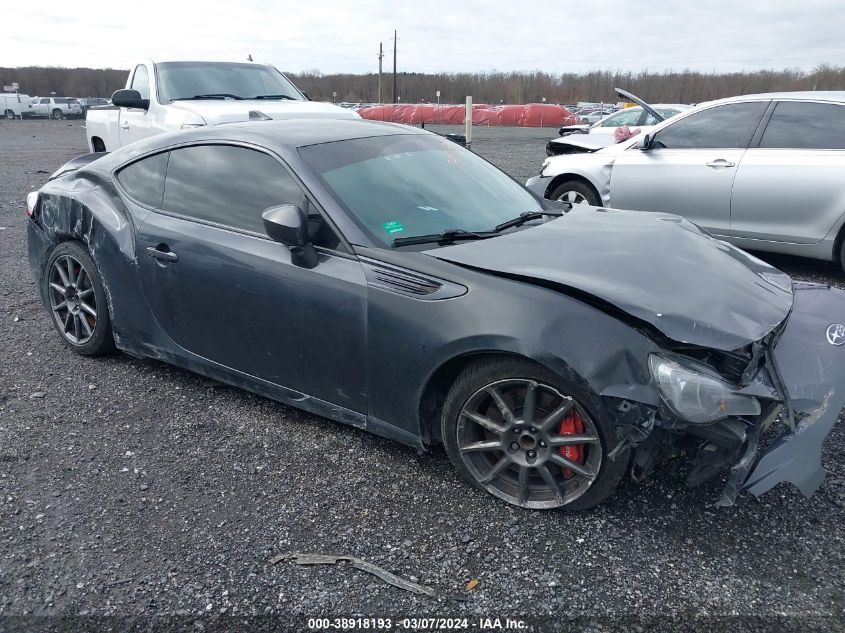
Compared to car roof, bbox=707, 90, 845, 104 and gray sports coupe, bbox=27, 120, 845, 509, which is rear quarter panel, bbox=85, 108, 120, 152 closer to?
gray sports coupe, bbox=27, 120, 845, 509

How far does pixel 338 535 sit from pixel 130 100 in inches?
247

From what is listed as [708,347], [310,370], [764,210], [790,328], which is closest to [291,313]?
[310,370]

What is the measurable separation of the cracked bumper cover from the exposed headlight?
20cm

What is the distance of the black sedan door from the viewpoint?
3.07m

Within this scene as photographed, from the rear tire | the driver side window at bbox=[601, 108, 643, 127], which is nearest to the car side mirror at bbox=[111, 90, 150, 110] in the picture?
the rear tire

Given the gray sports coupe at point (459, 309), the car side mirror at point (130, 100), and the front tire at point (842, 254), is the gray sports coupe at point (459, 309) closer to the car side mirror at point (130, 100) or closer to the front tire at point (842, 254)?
the front tire at point (842, 254)

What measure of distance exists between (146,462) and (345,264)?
52.2 inches

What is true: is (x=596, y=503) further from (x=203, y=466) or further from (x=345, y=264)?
(x=203, y=466)

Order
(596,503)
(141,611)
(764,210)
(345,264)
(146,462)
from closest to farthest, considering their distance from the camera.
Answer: (141,611) → (596,503) → (345,264) → (146,462) → (764,210)

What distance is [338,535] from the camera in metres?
2.70

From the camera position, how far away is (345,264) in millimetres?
3043

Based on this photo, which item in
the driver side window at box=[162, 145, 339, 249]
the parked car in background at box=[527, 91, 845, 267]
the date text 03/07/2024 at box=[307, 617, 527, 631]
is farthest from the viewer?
the parked car in background at box=[527, 91, 845, 267]

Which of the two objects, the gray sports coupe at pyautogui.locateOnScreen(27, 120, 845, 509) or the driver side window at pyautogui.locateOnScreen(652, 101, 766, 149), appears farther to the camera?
the driver side window at pyautogui.locateOnScreen(652, 101, 766, 149)

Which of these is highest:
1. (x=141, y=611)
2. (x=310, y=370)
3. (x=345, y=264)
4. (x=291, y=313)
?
(x=345, y=264)
